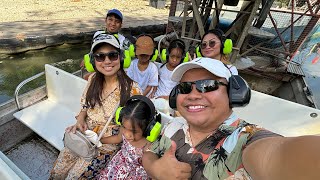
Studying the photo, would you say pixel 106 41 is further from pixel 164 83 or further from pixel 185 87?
pixel 164 83

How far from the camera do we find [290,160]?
596mm

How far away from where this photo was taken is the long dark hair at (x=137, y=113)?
1.73m

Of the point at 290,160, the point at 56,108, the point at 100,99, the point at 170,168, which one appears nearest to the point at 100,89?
the point at 100,99

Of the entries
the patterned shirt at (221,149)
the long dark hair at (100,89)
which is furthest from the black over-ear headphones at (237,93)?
the long dark hair at (100,89)

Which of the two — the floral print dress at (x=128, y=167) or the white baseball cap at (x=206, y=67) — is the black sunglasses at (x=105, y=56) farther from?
the white baseball cap at (x=206, y=67)

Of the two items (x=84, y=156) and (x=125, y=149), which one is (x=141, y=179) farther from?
(x=84, y=156)

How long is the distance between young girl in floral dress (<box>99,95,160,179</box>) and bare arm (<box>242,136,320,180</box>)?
1024 mm

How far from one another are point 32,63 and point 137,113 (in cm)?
742

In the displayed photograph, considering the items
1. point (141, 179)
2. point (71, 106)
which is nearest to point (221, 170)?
point (141, 179)

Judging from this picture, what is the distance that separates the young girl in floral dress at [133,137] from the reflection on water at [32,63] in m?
5.17

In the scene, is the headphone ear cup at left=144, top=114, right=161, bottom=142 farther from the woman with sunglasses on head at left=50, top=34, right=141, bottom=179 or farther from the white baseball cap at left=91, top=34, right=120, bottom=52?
the white baseball cap at left=91, top=34, right=120, bottom=52

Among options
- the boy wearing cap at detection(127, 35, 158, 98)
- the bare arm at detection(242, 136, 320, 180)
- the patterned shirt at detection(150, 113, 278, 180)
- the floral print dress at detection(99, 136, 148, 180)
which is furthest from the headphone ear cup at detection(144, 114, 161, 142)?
the boy wearing cap at detection(127, 35, 158, 98)

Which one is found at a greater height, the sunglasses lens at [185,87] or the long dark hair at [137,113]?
→ the sunglasses lens at [185,87]

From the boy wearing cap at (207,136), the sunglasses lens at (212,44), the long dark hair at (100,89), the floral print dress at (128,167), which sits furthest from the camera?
the sunglasses lens at (212,44)
